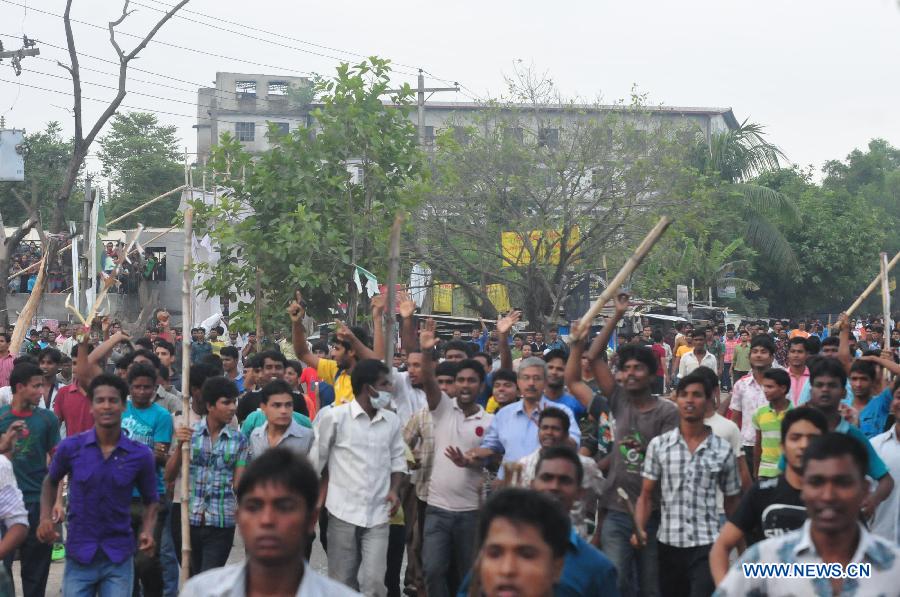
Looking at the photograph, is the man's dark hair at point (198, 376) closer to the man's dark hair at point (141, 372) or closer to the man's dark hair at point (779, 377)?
the man's dark hair at point (141, 372)

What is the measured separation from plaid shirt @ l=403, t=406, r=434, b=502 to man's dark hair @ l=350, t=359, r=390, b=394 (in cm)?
67

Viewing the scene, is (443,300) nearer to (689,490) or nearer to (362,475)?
(362,475)

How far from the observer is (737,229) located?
4759cm

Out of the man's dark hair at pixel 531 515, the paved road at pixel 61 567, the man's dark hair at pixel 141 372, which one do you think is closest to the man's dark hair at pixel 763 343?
the paved road at pixel 61 567

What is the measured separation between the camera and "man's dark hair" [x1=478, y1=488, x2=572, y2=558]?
12.7 ft

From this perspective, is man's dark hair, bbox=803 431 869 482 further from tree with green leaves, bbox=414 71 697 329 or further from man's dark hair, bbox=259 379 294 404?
tree with green leaves, bbox=414 71 697 329

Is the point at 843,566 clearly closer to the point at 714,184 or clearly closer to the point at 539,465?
the point at 539,465

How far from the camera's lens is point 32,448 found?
8.00 m

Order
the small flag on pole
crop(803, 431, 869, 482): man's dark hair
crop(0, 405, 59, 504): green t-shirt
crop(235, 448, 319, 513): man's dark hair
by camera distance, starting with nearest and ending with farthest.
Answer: crop(235, 448, 319, 513): man's dark hair, crop(803, 431, 869, 482): man's dark hair, crop(0, 405, 59, 504): green t-shirt, the small flag on pole

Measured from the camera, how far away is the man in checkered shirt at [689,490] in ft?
21.5

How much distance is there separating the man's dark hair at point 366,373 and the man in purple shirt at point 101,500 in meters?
1.38

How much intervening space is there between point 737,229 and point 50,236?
1249 inches

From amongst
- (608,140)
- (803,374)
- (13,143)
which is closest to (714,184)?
(608,140)

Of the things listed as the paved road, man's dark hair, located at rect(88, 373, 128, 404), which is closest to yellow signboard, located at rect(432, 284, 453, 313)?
the paved road
